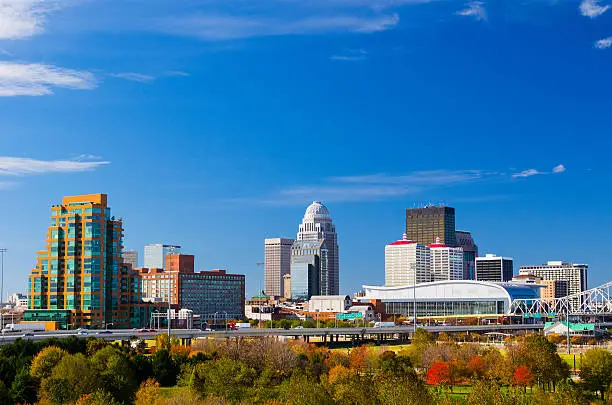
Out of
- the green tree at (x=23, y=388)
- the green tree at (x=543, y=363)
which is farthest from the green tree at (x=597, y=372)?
the green tree at (x=23, y=388)

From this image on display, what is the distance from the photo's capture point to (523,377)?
332 ft

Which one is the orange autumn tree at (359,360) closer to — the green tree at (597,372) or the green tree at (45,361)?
the green tree at (597,372)

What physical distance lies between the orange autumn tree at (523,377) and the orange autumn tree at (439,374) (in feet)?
31.6

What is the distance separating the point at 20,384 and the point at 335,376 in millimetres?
35344

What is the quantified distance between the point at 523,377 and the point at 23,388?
181ft

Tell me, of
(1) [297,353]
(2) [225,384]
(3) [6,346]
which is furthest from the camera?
(1) [297,353]

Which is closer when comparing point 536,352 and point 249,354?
point 536,352

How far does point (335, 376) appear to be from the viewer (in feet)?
342

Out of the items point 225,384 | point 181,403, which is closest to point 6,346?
point 225,384

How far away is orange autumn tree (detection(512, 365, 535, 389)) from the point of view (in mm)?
101062

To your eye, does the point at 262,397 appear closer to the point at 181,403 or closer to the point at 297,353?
the point at 181,403

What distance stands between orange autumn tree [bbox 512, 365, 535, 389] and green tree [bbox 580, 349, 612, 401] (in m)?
6.00

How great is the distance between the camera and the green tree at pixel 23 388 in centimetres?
9095

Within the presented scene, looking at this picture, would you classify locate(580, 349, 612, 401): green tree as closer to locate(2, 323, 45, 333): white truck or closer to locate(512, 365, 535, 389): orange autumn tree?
locate(512, 365, 535, 389): orange autumn tree
